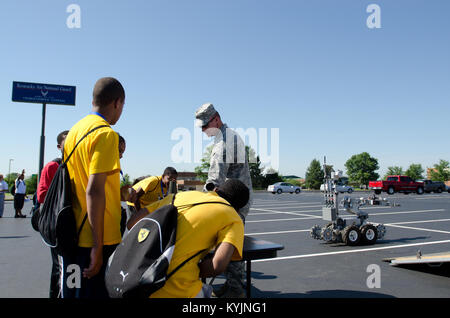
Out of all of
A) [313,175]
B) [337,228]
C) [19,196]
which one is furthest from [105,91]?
[313,175]

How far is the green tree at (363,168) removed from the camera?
106 m

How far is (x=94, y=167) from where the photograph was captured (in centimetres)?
188

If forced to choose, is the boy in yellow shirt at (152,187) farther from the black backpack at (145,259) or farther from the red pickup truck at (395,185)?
the red pickup truck at (395,185)

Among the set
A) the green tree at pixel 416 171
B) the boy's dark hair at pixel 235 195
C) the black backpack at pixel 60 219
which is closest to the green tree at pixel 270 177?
the green tree at pixel 416 171

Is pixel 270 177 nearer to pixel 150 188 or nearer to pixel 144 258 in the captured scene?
pixel 150 188

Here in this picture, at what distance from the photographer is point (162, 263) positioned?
169cm

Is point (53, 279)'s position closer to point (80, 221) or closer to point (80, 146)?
point (80, 221)

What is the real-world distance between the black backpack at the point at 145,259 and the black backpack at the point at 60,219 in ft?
0.92

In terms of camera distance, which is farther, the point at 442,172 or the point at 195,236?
the point at 442,172

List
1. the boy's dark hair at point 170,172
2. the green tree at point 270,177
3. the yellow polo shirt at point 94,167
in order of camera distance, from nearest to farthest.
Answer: the yellow polo shirt at point 94,167 → the boy's dark hair at point 170,172 → the green tree at point 270,177

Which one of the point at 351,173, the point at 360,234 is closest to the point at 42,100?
the point at 360,234

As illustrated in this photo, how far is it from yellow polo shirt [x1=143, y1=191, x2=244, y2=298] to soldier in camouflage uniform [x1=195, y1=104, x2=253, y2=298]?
120 centimetres

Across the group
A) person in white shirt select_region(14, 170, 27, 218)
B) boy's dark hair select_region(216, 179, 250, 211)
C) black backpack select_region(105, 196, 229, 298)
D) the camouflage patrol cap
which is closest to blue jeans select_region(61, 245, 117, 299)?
black backpack select_region(105, 196, 229, 298)

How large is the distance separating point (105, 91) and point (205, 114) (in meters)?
1.37
